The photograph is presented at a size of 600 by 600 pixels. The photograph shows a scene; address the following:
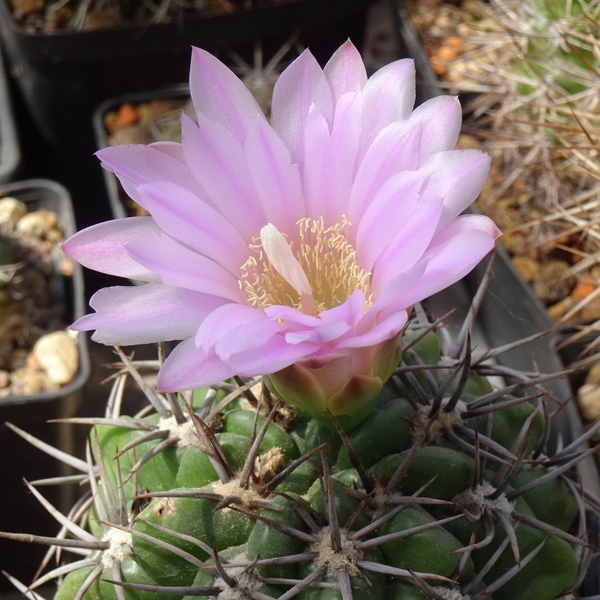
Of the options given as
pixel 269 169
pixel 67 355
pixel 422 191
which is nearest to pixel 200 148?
pixel 269 169

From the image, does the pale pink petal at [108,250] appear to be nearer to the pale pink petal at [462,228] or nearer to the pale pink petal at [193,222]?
the pale pink petal at [193,222]

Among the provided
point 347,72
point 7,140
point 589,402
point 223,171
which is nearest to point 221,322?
point 223,171

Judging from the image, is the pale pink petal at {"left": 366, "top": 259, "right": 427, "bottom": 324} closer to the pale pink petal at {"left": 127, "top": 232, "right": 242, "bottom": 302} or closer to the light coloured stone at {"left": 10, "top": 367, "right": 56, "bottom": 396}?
the pale pink petal at {"left": 127, "top": 232, "right": 242, "bottom": 302}

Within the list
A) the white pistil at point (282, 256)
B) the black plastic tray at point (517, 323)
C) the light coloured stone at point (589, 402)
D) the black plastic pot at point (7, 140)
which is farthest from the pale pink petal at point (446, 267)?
the black plastic pot at point (7, 140)

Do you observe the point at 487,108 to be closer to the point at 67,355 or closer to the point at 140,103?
the point at 140,103

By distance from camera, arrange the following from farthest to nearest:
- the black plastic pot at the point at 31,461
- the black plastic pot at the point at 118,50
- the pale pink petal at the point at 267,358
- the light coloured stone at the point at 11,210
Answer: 1. the black plastic pot at the point at 118,50
2. the light coloured stone at the point at 11,210
3. the black plastic pot at the point at 31,461
4. the pale pink petal at the point at 267,358

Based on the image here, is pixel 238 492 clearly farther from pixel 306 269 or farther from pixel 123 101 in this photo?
pixel 123 101
